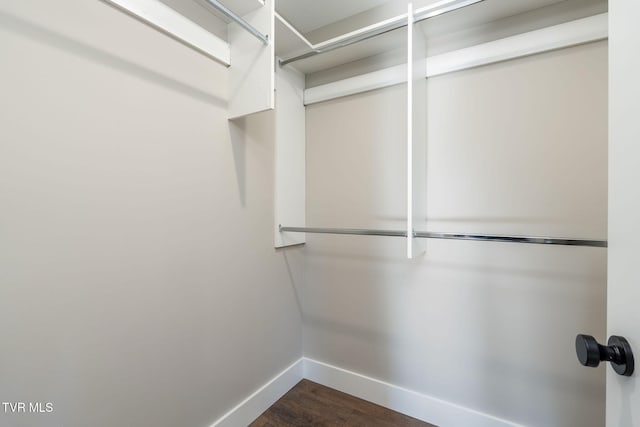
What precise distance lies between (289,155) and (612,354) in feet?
6.04

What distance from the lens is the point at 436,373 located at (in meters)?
1.72

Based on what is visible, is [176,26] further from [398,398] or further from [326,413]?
[398,398]

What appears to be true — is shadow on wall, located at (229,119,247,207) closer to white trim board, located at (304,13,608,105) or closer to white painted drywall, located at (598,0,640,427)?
white trim board, located at (304,13,608,105)

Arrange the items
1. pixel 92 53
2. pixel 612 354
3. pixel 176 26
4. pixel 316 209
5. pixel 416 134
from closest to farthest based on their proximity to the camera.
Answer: pixel 612 354 → pixel 92 53 → pixel 176 26 → pixel 416 134 → pixel 316 209

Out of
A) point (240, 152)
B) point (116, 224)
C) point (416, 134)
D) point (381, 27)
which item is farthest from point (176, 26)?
point (416, 134)

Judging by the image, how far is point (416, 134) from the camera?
154cm

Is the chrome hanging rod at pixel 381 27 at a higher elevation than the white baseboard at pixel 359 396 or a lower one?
higher

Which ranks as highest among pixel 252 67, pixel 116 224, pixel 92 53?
pixel 252 67

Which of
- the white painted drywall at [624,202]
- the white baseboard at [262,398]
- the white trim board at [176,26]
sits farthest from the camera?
the white baseboard at [262,398]

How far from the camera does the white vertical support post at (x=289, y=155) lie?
1.95 metres

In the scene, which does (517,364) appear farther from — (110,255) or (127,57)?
(127,57)

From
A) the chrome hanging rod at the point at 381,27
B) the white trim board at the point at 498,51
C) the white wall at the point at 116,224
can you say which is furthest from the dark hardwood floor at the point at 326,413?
the chrome hanging rod at the point at 381,27

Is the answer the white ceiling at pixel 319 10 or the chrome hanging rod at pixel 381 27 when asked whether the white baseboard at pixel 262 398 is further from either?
the white ceiling at pixel 319 10

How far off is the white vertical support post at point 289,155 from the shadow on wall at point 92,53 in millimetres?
623
